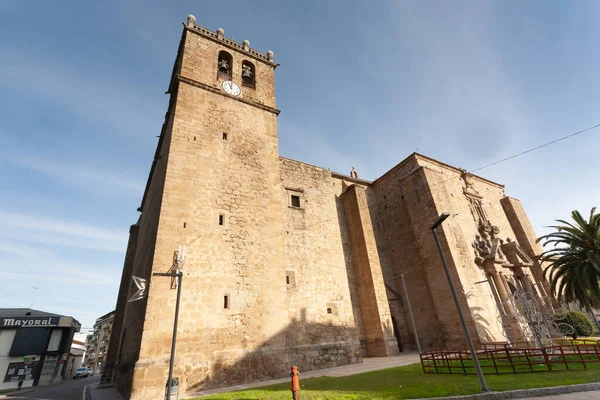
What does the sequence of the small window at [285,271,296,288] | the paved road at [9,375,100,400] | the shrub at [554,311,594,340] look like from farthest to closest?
1. the shrub at [554,311,594,340]
2. the small window at [285,271,296,288]
3. the paved road at [9,375,100,400]

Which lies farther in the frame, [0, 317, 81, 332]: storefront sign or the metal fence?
[0, 317, 81, 332]: storefront sign

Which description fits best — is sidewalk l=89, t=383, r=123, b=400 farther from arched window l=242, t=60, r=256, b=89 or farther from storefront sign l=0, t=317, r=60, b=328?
storefront sign l=0, t=317, r=60, b=328

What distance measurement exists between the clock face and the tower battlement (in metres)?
2.98

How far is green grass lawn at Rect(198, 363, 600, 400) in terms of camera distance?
6152 mm

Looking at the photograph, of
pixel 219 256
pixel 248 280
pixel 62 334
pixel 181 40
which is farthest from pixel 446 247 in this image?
pixel 62 334

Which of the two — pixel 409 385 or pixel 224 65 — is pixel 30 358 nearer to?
pixel 224 65

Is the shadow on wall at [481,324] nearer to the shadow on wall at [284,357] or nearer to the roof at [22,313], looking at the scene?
the shadow on wall at [284,357]

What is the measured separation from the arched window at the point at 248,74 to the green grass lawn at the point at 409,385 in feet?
51.1

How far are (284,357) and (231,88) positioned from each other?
13516mm

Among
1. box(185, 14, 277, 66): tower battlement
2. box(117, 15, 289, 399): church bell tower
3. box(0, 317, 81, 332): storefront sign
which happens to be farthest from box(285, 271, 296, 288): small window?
box(0, 317, 81, 332): storefront sign

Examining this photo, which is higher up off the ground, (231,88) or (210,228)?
(231,88)

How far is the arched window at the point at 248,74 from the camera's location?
57.4ft

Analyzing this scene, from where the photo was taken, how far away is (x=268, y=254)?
1269cm

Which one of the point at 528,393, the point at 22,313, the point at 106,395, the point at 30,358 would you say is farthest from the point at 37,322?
the point at 528,393
